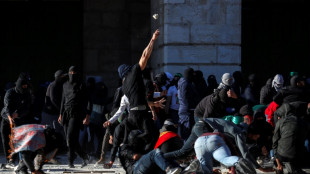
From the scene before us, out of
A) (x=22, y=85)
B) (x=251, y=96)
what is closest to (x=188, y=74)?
(x=251, y=96)

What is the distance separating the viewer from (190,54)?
15367 mm

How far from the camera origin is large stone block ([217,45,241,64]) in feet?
50.6

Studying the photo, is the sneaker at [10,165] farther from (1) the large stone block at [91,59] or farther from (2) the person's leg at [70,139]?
(1) the large stone block at [91,59]

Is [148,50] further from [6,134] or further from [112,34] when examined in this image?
[112,34]

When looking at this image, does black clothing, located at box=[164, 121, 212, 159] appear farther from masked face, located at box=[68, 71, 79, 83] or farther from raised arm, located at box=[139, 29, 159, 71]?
masked face, located at box=[68, 71, 79, 83]

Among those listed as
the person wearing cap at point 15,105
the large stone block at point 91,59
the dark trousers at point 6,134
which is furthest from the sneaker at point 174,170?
the large stone block at point 91,59

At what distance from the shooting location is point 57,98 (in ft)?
42.8

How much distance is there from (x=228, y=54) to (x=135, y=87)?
16.5ft

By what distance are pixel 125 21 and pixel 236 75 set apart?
5.36 meters

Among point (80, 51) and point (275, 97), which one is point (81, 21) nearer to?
point (80, 51)

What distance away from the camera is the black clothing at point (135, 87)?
35.3 feet

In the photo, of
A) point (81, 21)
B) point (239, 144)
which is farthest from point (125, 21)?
point (239, 144)

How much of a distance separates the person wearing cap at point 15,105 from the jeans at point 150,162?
12.0 ft

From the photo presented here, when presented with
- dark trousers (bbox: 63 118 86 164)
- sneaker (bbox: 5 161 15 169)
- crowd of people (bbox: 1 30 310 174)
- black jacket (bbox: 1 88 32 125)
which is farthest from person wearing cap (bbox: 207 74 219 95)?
sneaker (bbox: 5 161 15 169)
